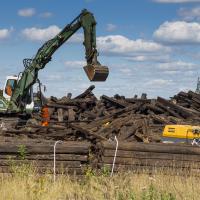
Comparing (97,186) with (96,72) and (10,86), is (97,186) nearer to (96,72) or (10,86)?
(96,72)

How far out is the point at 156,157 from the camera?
11016 mm

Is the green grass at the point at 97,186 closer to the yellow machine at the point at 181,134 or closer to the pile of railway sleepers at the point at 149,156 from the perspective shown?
the pile of railway sleepers at the point at 149,156

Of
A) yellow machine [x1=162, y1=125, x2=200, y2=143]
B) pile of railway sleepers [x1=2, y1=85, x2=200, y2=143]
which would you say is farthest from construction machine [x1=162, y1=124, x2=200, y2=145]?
pile of railway sleepers [x1=2, y1=85, x2=200, y2=143]

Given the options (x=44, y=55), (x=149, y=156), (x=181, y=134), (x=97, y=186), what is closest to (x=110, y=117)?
(x=181, y=134)

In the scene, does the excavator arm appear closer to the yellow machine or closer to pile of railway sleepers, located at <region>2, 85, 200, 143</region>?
pile of railway sleepers, located at <region>2, 85, 200, 143</region>

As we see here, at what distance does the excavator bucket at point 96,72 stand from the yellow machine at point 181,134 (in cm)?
608

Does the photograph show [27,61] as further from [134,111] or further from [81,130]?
[81,130]

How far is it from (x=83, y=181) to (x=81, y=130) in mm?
7354

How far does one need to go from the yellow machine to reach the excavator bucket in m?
6.08

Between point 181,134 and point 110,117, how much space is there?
6.44 meters

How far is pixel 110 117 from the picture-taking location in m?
22.3

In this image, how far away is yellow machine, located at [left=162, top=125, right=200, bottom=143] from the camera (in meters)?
15.6

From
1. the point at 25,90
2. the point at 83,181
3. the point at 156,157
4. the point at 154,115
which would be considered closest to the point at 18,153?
the point at 83,181

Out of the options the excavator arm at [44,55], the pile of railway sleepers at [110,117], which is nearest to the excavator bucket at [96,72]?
the pile of railway sleepers at [110,117]
